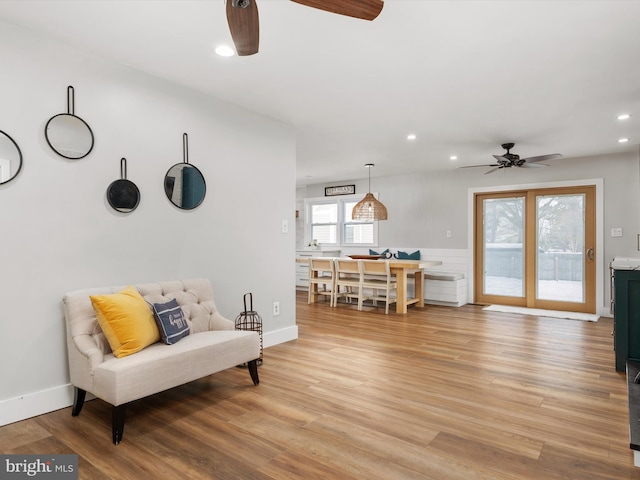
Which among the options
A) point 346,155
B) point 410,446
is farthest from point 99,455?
point 346,155

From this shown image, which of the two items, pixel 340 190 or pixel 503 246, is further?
pixel 340 190

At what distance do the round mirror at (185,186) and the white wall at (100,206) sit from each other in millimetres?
57

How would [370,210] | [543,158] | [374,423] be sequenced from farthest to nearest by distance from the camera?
[370,210] → [543,158] → [374,423]

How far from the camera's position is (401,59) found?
9.48 ft

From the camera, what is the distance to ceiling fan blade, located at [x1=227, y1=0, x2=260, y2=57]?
1.69 meters

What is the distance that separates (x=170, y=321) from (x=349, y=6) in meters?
2.13

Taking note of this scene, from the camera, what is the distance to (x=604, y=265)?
5.91 m

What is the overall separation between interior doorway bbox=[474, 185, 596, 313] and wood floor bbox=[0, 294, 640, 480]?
2.56 metres

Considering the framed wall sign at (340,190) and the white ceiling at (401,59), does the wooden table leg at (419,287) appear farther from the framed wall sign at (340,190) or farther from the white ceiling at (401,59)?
the white ceiling at (401,59)

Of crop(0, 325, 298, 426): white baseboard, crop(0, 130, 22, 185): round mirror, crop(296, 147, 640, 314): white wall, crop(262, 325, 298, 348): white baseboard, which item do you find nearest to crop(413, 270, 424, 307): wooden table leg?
crop(296, 147, 640, 314): white wall

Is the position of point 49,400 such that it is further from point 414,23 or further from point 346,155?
point 346,155

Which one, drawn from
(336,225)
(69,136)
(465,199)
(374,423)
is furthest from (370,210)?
(69,136)

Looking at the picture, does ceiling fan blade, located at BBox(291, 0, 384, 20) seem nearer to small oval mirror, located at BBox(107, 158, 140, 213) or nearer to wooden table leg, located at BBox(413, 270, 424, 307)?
small oval mirror, located at BBox(107, 158, 140, 213)

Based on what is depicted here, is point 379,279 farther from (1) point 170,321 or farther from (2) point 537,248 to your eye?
(1) point 170,321
